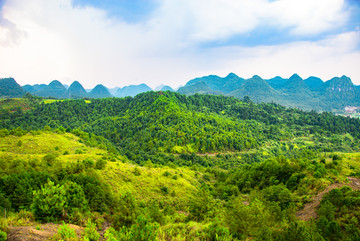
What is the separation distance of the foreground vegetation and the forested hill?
0.94 m

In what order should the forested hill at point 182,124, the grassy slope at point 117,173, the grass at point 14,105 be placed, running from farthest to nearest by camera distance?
the grass at point 14,105, the forested hill at point 182,124, the grassy slope at point 117,173

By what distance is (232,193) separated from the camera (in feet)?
143

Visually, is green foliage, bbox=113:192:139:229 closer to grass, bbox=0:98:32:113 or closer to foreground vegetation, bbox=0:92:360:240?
foreground vegetation, bbox=0:92:360:240

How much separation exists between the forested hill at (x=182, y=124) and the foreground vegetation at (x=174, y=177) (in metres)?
0.94

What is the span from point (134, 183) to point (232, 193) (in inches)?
934

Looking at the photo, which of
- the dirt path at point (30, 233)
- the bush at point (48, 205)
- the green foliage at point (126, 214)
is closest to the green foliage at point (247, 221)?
the green foliage at point (126, 214)

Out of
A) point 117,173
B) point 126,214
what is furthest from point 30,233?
point 117,173

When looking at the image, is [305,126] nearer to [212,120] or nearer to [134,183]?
[212,120]

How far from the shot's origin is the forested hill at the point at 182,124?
10488 centimetres

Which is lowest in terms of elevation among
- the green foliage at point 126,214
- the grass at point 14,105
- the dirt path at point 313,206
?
the dirt path at point 313,206

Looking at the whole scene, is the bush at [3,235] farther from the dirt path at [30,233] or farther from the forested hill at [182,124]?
the forested hill at [182,124]

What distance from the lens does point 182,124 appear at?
115 meters

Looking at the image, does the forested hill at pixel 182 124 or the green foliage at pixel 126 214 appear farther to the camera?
the forested hill at pixel 182 124

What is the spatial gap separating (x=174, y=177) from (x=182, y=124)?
69238 mm
